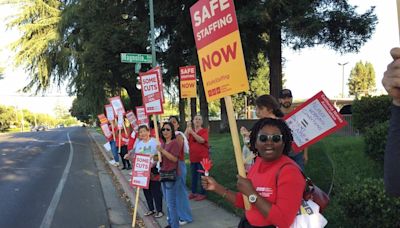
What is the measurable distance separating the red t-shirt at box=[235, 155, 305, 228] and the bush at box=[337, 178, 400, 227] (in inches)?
85.6

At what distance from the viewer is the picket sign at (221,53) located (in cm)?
309

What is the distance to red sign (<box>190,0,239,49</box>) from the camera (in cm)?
313

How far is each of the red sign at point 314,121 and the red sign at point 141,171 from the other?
2.71 meters

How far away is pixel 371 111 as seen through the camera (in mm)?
8406

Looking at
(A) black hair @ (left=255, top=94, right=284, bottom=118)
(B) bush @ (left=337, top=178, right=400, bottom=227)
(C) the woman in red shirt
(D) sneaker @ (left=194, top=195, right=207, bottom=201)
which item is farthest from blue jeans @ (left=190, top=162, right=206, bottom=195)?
(A) black hair @ (left=255, top=94, right=284, bottom=118)

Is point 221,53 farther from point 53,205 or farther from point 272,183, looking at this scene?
point 53,205

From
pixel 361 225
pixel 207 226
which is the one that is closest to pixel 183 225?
pixel 207 226

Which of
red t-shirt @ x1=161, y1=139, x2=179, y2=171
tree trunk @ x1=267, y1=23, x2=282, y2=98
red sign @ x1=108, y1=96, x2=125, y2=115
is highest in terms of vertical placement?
tree trunk @ x1=267, y1=23, x2=282, y2=98

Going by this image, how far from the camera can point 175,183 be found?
18.7 feet

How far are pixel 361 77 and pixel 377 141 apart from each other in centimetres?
8942

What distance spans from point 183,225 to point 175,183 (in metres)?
0.84

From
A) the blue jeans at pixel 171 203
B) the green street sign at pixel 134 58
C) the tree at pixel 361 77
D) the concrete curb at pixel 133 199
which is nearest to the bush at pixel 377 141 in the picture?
the blue jeans at pixel 171 203

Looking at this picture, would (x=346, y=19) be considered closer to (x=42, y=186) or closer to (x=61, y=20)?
(x=42, y=186)

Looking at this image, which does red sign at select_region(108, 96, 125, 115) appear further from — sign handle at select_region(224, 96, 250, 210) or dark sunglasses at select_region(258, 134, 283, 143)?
dark sunglasses at select_region(258, 134, 283, 143)
